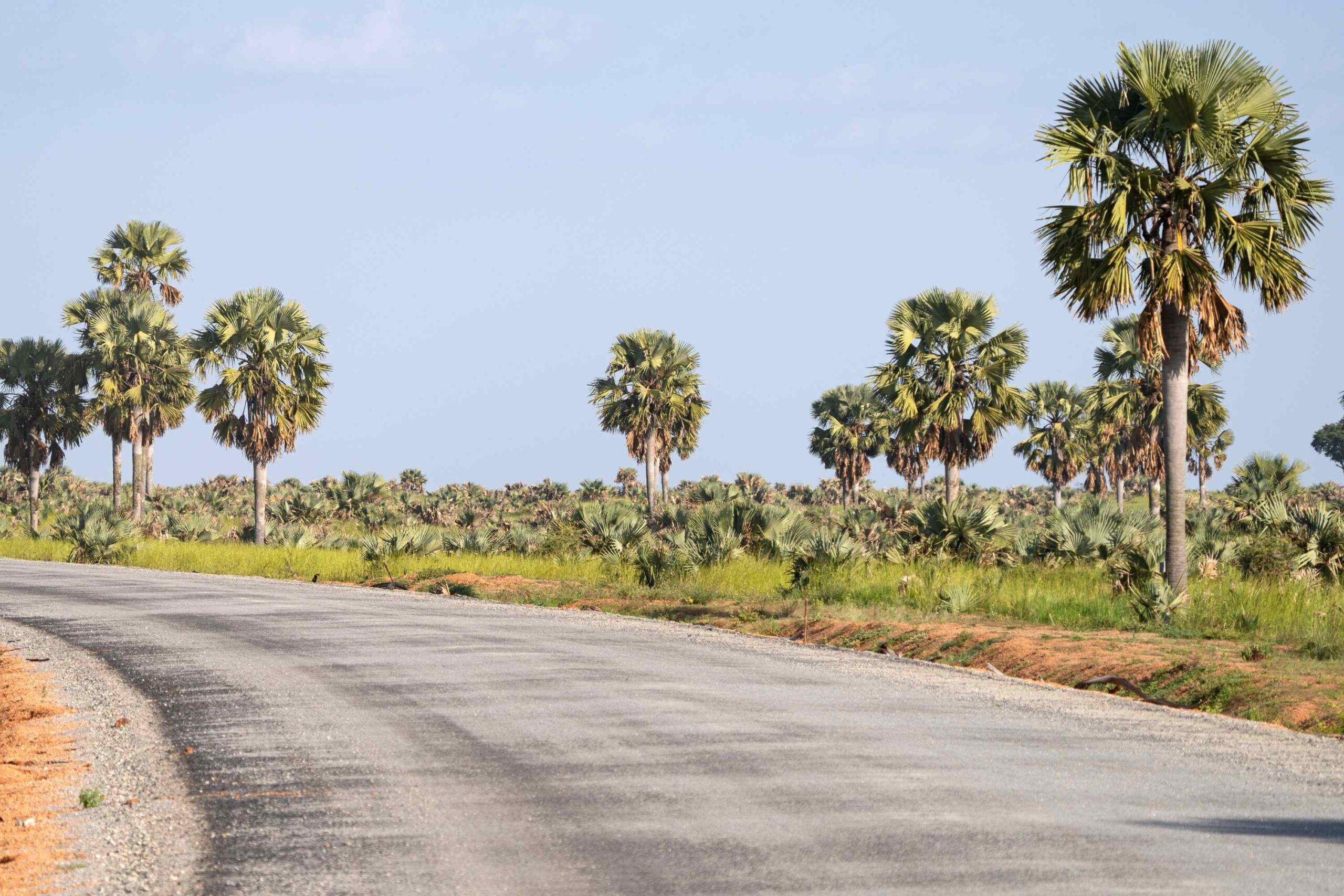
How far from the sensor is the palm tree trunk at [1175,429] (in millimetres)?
19078

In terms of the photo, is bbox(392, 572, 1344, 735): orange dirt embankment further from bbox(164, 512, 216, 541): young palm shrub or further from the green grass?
bbox(164, 512, 216, 541): young palm shrub

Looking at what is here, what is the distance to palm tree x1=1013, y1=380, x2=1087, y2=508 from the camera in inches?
2852

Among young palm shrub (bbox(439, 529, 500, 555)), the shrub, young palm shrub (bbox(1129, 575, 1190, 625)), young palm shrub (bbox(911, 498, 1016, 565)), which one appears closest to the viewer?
young palm shrub (bbox(1129, 575, 1190, 625))

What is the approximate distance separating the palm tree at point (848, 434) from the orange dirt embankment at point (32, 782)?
62.3 metres

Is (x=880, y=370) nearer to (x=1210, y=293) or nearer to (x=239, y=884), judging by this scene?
(x=1210, y=293)

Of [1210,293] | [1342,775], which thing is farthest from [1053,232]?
[1342,775]

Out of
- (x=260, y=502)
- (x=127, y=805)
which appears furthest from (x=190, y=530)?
(x=127, y=805)

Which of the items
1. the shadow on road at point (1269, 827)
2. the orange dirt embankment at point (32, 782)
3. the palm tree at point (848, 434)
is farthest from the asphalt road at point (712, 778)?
the palm tree at point (848, 434)

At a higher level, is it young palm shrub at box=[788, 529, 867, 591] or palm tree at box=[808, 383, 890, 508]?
palm tree at box=[808, 383, 890, 508]

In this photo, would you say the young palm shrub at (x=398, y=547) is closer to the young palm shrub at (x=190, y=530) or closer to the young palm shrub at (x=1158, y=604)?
the young palm shrub at (x=190, y=530)

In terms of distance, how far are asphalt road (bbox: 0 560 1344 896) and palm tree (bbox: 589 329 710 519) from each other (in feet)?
141

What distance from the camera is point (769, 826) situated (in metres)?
7.12

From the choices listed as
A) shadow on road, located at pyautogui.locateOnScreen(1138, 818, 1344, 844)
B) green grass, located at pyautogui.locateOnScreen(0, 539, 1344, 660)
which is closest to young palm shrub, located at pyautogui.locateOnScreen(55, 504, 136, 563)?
green grass, located at pyautogui.locateOnScreen(0, 539, 1344, 660)

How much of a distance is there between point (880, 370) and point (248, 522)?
36279 millimetres
